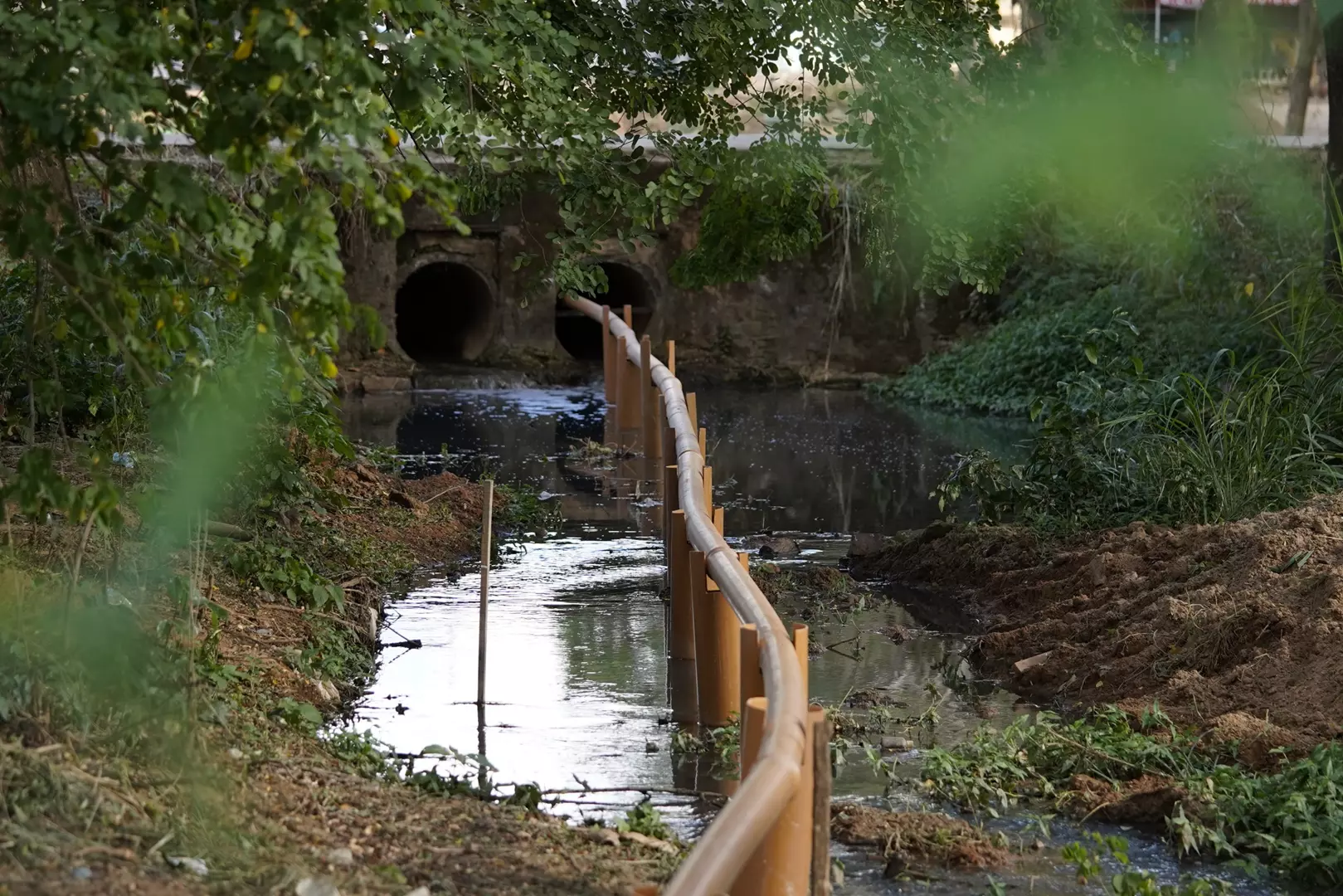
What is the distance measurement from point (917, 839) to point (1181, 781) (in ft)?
3.78

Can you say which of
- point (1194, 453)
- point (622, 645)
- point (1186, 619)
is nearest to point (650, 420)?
point (1194, 453)

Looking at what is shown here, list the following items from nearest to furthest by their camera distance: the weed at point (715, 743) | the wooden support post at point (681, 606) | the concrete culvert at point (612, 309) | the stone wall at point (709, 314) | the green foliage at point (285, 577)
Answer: the weed at point (715, 743)
the wooden support post at point (681, 606)
the green foliage at point (285, 577)
the stone wall at point (709, 314)
the concrete culvert at point (612, 309)

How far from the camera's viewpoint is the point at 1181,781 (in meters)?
5.66

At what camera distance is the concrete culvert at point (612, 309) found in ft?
71.4

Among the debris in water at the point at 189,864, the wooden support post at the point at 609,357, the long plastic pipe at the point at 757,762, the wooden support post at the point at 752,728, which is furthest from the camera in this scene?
the wooden support post at the point at 609,357

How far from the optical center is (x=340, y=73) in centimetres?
393

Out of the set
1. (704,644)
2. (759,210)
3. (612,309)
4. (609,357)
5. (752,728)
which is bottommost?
(704,644)

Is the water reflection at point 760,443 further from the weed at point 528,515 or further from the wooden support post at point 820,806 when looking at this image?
the wooden support post at point 820,806

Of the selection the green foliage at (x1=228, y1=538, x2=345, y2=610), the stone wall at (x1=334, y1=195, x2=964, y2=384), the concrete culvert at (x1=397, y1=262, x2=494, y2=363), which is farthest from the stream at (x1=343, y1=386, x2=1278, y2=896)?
the concrete culvert at (x1=397, y1=262, x2=494, y2=363)

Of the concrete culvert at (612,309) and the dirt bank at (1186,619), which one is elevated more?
the concrete culvert at (612,309)

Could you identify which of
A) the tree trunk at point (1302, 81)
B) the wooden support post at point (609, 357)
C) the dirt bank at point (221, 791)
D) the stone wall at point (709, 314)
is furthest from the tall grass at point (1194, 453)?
the tree trunk at point (1302, 81)

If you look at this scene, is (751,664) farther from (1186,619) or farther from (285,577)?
(285,577)

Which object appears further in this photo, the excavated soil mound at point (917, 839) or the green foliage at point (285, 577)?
the green foliage at point (285, 577)

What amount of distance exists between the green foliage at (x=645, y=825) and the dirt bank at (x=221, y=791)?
0.56ft
